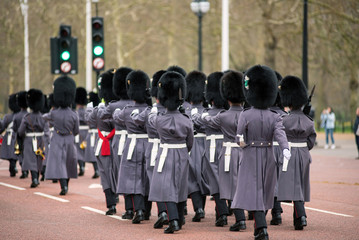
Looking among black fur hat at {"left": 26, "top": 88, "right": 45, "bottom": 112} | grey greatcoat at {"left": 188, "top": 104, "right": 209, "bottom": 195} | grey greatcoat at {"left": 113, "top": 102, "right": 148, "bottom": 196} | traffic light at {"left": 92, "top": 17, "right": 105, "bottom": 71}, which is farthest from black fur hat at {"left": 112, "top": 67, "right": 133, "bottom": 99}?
traffic light at {"left": 92, "top": 17, "right": 105, "bottom": 71}

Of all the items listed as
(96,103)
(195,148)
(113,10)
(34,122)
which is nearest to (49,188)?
(34,122)

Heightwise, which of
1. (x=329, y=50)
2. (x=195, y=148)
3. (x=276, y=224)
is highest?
(x=329, y=50)

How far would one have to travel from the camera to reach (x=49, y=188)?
15227 millimetres

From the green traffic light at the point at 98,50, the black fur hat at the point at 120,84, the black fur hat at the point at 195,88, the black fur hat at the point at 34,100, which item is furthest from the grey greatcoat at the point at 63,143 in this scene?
the green traffic light at the point at 98,50

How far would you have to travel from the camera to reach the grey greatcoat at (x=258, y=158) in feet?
30.2

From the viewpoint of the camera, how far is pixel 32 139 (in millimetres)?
15875

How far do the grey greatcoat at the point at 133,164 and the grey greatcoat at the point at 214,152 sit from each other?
83cm

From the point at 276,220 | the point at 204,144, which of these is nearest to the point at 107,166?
the point at 204,144

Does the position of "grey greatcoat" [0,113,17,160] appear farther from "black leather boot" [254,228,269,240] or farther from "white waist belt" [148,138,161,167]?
"black leather boot" [254,228,269,240]

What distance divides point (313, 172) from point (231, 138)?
8667mm

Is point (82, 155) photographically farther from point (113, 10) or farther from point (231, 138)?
point (113, 10)

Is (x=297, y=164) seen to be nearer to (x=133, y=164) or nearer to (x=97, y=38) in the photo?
(x=133, y=164)

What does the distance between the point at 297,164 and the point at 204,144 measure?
5.37 ft

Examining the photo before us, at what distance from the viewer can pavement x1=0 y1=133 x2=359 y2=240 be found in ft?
31.4
